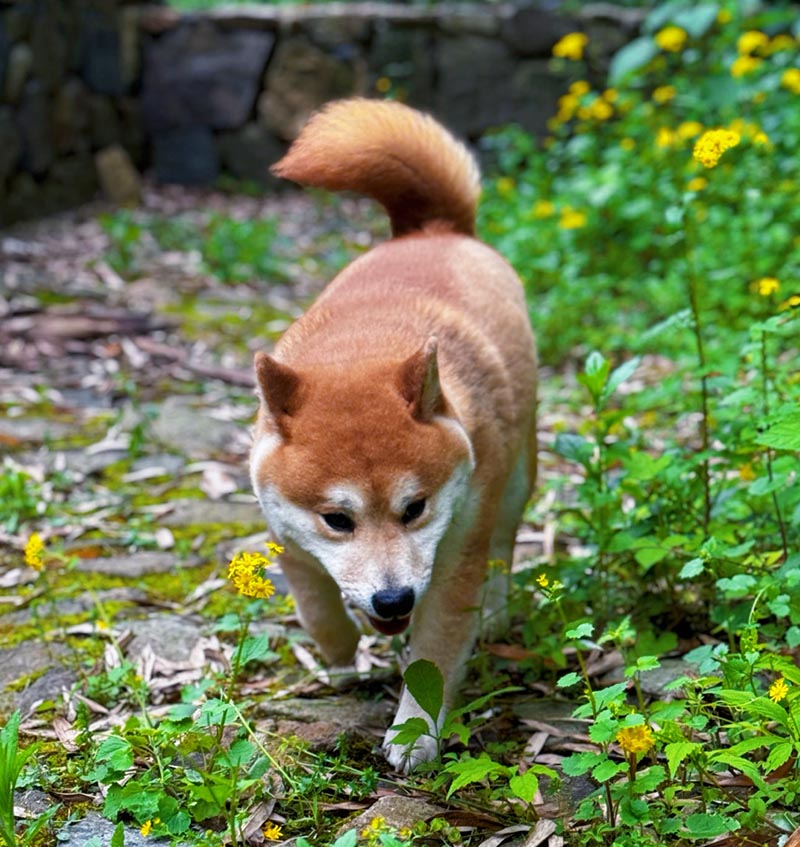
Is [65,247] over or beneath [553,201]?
beneath

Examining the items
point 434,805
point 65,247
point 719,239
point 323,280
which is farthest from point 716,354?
point 65,247

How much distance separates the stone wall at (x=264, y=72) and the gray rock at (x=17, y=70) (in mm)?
705

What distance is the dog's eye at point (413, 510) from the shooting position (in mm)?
2563

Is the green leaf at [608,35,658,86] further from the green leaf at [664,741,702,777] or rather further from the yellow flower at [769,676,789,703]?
the green leaf at [664,741,702,777]

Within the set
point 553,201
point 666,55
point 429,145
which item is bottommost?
point 553,201

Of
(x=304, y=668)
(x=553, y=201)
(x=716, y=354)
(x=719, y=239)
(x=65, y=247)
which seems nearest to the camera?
(x=304, y=668)

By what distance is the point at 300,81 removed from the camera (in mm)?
10195

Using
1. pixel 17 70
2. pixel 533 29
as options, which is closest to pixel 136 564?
pixel 17 70

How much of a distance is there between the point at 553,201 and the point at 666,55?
5.41 ft

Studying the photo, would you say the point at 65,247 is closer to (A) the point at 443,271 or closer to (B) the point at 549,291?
(B) the point at 549,291

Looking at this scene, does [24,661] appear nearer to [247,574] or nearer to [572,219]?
[247,574]

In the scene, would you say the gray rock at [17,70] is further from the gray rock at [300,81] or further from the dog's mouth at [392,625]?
the dog's mouth at [392,625]

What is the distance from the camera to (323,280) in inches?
306

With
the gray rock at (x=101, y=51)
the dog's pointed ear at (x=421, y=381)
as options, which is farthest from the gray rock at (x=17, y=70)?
the dog's pointed ear at (x=421, y=381)
